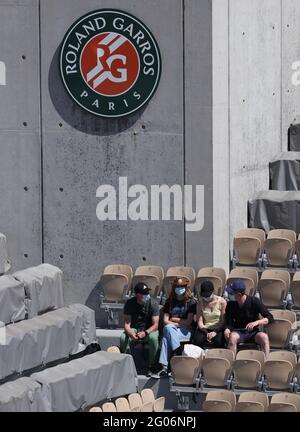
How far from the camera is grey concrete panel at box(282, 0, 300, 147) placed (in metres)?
18.8

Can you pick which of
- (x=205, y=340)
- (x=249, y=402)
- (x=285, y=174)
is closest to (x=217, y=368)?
(x=205, y=340)

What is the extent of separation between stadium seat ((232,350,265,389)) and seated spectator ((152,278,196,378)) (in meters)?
0.78

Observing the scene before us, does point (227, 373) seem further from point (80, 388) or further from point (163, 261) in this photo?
point (163, 261)

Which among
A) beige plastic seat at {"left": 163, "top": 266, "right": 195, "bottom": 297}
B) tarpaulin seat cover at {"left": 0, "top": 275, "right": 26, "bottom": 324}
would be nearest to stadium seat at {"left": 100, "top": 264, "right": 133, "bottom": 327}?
beige plastic seat at {"left": 163, "top": 266, "right": 195, "bottom": 297}

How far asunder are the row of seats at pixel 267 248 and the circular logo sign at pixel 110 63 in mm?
2023

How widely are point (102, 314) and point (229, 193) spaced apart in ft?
6.81

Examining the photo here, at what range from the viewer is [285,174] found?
17.3 meters

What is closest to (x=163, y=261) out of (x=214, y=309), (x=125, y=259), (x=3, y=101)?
(x=125, y=259)

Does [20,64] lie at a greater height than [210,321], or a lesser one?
greater

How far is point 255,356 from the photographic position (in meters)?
13.3

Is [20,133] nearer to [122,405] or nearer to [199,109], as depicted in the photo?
[199,109]

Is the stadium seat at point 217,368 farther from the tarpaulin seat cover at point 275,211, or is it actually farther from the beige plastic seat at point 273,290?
the tarpaulin seat cover at point 275,211

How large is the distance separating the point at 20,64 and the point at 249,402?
524 cm

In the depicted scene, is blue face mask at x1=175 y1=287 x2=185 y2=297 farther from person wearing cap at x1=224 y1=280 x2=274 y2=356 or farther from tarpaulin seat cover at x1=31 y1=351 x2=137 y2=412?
tarpaulin seat cover at x1=31 y1=351 x2=137 y2=412
